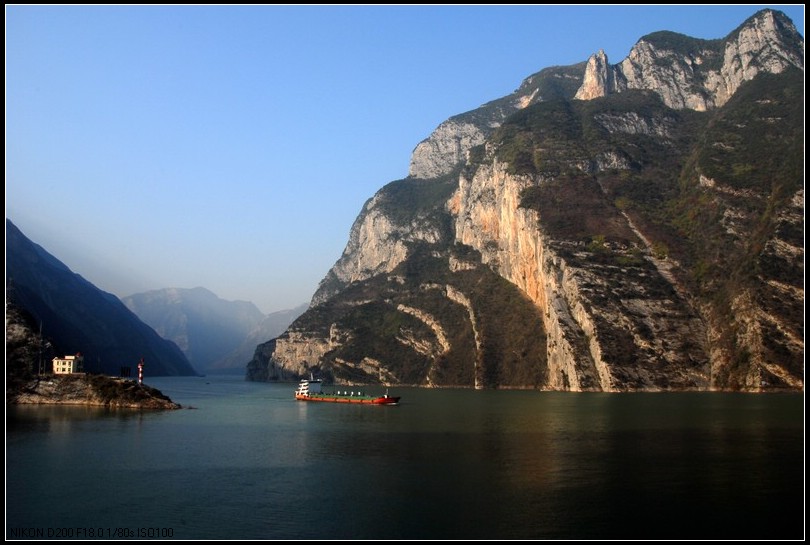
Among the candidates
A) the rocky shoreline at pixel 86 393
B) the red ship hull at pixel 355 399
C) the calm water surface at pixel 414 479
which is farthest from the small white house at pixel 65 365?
the red ship hull at pixel 355 399

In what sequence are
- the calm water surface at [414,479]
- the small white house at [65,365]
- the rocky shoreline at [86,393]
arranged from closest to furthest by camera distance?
the calm water surface at [414,479] < the rocky shoreline at [86,393] < the small white house at [65,365]

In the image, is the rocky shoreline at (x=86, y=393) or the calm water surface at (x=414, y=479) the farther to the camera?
the rocky shoreline at (x=86, y=393)

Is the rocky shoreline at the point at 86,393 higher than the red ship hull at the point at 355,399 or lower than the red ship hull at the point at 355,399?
higher

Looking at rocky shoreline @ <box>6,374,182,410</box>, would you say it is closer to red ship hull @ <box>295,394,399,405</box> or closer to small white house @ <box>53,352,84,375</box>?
small white house @ <box>53,352,84,375</box>

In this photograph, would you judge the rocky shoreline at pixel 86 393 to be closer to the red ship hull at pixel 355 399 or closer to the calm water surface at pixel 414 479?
the calm water surface at pixel 414 479

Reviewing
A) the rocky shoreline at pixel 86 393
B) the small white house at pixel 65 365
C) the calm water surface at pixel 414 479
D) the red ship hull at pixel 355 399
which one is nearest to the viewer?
the calm water surface at pixel 414 479

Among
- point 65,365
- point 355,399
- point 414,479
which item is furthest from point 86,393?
point 414,479

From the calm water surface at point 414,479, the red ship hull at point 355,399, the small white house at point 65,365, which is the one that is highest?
the small white house at point 65,365

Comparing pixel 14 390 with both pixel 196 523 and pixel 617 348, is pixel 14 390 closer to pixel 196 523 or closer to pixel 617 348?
pixel 196 523
